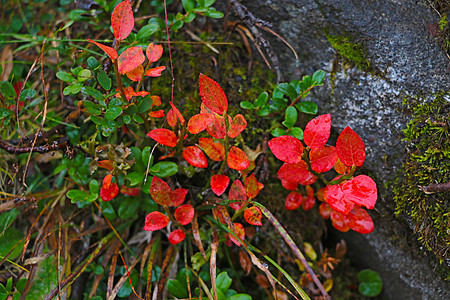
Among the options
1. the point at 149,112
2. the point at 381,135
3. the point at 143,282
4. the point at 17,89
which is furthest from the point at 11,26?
the point at 381,135

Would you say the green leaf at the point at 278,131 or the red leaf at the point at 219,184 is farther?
the green leaf at the point at 278,131

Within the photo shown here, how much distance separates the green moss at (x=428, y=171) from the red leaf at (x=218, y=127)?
2.28ft

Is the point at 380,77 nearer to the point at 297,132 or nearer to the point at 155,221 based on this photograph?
the point at 297,132

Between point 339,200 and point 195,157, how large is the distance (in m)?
0.55

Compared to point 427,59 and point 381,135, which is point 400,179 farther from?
point 427,59

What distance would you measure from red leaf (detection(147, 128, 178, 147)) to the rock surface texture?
678mm

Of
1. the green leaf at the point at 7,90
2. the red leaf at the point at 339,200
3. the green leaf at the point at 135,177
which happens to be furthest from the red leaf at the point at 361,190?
the green leaf at the point at 7,90

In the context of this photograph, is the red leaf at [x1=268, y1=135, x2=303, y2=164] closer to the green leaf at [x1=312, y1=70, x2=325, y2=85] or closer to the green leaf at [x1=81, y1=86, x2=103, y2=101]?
the green leaf at [x1=312, y1=70, x2=325, y2=85]

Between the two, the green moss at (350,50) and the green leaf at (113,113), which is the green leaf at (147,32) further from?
the green moss at (350,50)

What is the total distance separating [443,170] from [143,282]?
1.24 metres

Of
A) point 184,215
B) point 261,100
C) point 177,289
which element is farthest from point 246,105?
point 177,289

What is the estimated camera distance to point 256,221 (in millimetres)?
1259

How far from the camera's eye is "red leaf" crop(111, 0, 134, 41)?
1202 millimetres

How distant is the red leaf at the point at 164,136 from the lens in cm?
125
